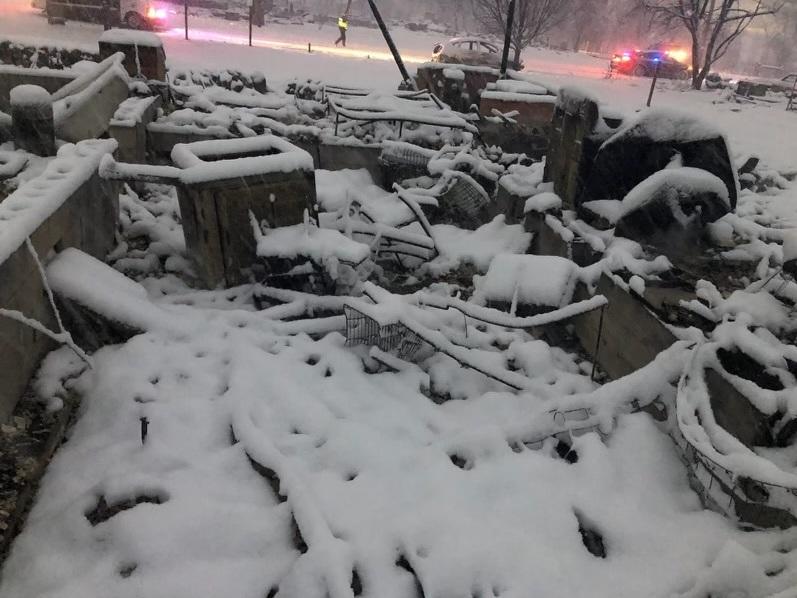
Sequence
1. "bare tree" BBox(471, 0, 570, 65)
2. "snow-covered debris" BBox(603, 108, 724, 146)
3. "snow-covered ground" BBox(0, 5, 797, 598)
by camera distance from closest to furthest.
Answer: "snow-covered ground" BBox(0, 5, 797, 598) < "snow-covered debris" BBox(603, 108, 724, 146) < "bare tree" BBox(471, 0, 570, 65)

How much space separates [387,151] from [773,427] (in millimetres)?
7321

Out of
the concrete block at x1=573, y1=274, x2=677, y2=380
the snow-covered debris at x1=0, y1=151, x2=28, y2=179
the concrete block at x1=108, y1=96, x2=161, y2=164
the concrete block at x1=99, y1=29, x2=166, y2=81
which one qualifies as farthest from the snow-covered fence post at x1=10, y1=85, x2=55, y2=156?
the concrete block at x1=573, y1=274, x2=677, y2=380

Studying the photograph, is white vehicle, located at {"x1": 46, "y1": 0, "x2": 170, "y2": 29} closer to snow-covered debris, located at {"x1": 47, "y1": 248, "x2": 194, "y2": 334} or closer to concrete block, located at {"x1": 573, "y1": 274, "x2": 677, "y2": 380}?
snow-covered debris, located at {"x1": 47, "y1": 248, "x2": 194, "y2": 334}

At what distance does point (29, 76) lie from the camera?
918 centimetres

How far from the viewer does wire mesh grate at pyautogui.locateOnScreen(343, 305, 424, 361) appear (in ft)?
16.5

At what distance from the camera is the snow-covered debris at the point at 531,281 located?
5.73m

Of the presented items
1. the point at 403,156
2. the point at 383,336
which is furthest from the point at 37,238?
the point at 403,156

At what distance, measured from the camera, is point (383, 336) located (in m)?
5.07

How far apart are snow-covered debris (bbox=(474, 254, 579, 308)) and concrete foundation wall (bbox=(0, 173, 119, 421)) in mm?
3788

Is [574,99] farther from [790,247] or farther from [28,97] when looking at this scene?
[28,97]

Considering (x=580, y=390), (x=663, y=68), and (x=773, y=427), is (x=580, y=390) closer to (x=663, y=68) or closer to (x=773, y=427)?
(x=773, y=427)

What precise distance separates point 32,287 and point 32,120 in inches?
129

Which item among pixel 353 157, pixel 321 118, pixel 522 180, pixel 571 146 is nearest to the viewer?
pixel 571 146

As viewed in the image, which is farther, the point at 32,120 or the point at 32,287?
the point at 32,120
